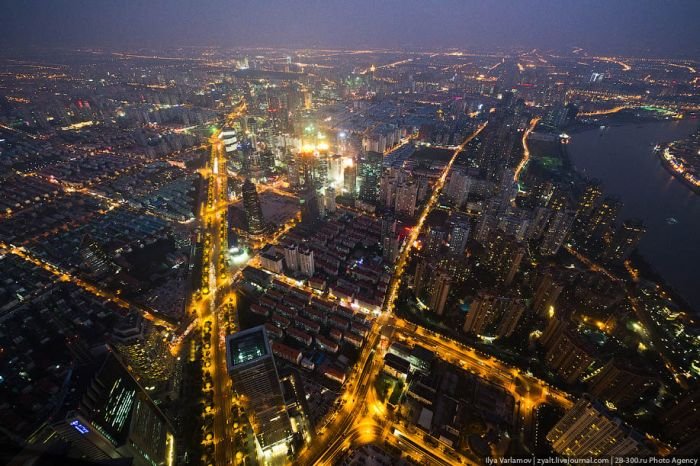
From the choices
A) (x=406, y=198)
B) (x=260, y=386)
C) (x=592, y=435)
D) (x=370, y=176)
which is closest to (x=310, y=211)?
(x=370, y=176)

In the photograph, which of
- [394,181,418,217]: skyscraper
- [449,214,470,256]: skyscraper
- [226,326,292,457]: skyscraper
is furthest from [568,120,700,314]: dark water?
[226,326,292,457]: skyscraper

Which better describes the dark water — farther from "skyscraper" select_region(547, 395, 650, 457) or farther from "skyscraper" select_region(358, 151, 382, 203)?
"skyscraper" select_region(358, 151, 382, 203)

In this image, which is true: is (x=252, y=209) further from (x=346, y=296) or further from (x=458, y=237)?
(x=458, y=237)

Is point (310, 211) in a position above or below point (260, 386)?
below

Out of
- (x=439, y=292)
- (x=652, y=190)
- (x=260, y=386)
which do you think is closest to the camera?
(x=260, y=386)

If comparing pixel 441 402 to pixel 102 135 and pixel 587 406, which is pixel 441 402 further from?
pixel 102 135

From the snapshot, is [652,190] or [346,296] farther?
[652,190]

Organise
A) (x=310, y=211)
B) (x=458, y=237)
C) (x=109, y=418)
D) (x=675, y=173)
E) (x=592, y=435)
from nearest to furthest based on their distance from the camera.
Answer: (x=109, y=418) < (x=592, y=435) < (x=458, y=237) < (x=310, y=211) < (x=675, y=173)
